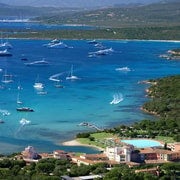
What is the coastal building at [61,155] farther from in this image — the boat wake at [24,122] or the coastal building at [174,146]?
the boat wake at [24,122]

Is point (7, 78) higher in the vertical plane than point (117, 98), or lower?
higher

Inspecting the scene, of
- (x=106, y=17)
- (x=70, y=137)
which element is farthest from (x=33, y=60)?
(x=106, y=17)

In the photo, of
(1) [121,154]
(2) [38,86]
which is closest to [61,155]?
(1) [121,154]

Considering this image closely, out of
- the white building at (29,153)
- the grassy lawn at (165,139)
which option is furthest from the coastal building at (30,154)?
the grassy lawn at (165,139)

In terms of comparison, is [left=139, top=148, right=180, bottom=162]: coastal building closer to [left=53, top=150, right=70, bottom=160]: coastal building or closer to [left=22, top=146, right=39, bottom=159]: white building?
[left=53, top=150, right=70, bottom=160]: coastal building

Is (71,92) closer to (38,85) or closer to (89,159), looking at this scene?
(38,85)

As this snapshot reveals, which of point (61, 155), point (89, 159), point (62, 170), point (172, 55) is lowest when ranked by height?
point (62, 170)

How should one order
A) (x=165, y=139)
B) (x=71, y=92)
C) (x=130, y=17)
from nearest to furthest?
(x=165, y=139), (x=71, y=92), (x=130, y=17)
